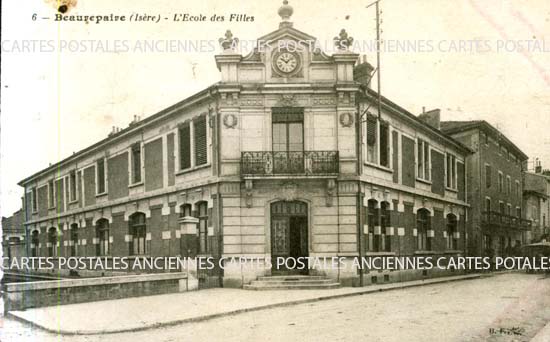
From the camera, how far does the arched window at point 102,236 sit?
24962 mm

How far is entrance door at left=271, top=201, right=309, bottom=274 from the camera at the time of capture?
1722 cm

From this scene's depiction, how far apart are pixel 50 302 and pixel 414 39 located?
34.4 ft

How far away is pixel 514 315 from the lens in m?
11.0

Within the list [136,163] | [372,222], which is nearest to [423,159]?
[372,222]

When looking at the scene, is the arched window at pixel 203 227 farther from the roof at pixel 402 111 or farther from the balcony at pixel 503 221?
the balcony at pixel 503 221

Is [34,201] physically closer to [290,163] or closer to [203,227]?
[203,227]

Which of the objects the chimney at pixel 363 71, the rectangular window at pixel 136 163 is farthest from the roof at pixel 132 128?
the chimney at pixel 363 71

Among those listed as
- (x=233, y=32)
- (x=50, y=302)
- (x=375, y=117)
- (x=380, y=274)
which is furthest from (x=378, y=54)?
(x=50, y=302)

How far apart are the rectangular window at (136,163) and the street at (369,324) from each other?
12.1m

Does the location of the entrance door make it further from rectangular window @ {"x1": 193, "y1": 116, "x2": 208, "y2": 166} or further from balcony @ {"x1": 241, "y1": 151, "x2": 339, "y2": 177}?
rectangular window @ {"x1": 193, "y1": 116, "x2": 208, "y2": 166}

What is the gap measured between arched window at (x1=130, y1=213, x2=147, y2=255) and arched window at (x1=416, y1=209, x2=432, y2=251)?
Answer: 38.3 feet

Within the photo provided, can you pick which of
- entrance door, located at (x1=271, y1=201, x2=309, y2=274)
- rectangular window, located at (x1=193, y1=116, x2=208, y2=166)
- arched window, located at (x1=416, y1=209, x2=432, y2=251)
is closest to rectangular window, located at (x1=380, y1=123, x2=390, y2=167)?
arched window, located at (x1=416, y1=209, x2=432, y2=251)

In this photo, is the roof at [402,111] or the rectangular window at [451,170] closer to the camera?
the roof at [402,111]

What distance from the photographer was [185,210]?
19.5 m
